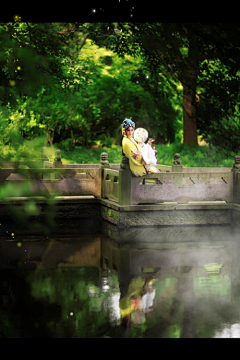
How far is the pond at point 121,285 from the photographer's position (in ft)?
20.2

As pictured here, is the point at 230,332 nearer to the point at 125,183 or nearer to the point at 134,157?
the point at 125,183

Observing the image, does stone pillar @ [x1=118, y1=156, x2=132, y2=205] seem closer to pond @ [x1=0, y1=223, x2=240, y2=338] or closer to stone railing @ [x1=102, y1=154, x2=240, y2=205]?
stone railing @ [x1=102, y1=154, x2=240, y2=205]

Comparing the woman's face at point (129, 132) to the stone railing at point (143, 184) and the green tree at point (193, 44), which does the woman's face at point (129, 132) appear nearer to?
the stone railing at point (143, 184)

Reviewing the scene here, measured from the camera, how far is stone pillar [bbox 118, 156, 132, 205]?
14.0m

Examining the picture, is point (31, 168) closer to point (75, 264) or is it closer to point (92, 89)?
point (75, 264)

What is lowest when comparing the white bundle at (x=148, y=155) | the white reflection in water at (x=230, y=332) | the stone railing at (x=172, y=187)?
the white reflection in water at (x=230, y=332)

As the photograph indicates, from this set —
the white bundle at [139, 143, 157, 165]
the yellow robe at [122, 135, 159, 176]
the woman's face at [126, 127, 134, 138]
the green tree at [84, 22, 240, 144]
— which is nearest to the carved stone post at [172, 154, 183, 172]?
the white bundle at [139, 143, 157, 165]

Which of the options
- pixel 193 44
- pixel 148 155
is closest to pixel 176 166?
pixel 148 155

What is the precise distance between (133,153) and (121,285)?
252 inches

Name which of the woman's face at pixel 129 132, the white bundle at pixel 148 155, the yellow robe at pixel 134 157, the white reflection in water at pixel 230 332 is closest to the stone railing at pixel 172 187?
the yellow robe at pixel 134 157

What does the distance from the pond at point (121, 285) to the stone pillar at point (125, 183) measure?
0.87 meters

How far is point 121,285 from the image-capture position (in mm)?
8484

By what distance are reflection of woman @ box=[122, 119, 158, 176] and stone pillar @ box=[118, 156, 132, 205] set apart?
0.83ft

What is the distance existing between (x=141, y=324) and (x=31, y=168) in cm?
383
